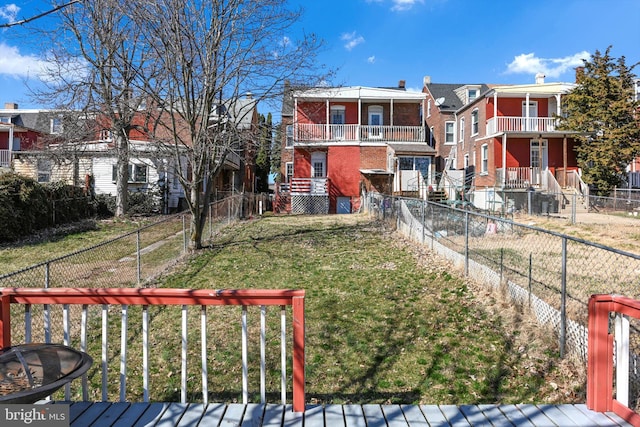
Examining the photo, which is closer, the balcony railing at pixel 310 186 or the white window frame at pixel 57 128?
the white window frame at pixel 57 128

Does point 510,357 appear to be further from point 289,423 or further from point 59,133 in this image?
point 59,133

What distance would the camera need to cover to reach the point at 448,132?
33.7 metres

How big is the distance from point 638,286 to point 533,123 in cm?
2127

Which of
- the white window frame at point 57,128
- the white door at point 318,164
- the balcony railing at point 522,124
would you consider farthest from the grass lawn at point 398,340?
the white door at point 318,164

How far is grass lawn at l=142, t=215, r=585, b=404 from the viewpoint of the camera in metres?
4.24

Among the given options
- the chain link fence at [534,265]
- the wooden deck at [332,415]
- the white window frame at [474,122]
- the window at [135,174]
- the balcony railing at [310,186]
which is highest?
the white window frame at [474,122]

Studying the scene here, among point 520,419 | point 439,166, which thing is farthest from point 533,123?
point 520,419

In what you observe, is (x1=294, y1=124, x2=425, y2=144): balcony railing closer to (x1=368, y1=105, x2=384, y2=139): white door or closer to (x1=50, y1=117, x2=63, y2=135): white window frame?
(x1=368, y1=105, x2=384, y2=139): white door

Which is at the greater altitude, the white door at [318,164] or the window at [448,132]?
the window at [448,132]

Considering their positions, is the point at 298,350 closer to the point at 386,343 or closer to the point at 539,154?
the point at 386,343

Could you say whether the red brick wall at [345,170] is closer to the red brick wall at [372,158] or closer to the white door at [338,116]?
the red brick wall at [372,158]

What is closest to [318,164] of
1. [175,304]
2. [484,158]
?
[484,158]

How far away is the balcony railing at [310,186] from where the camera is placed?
2733 cm

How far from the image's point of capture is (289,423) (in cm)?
315
